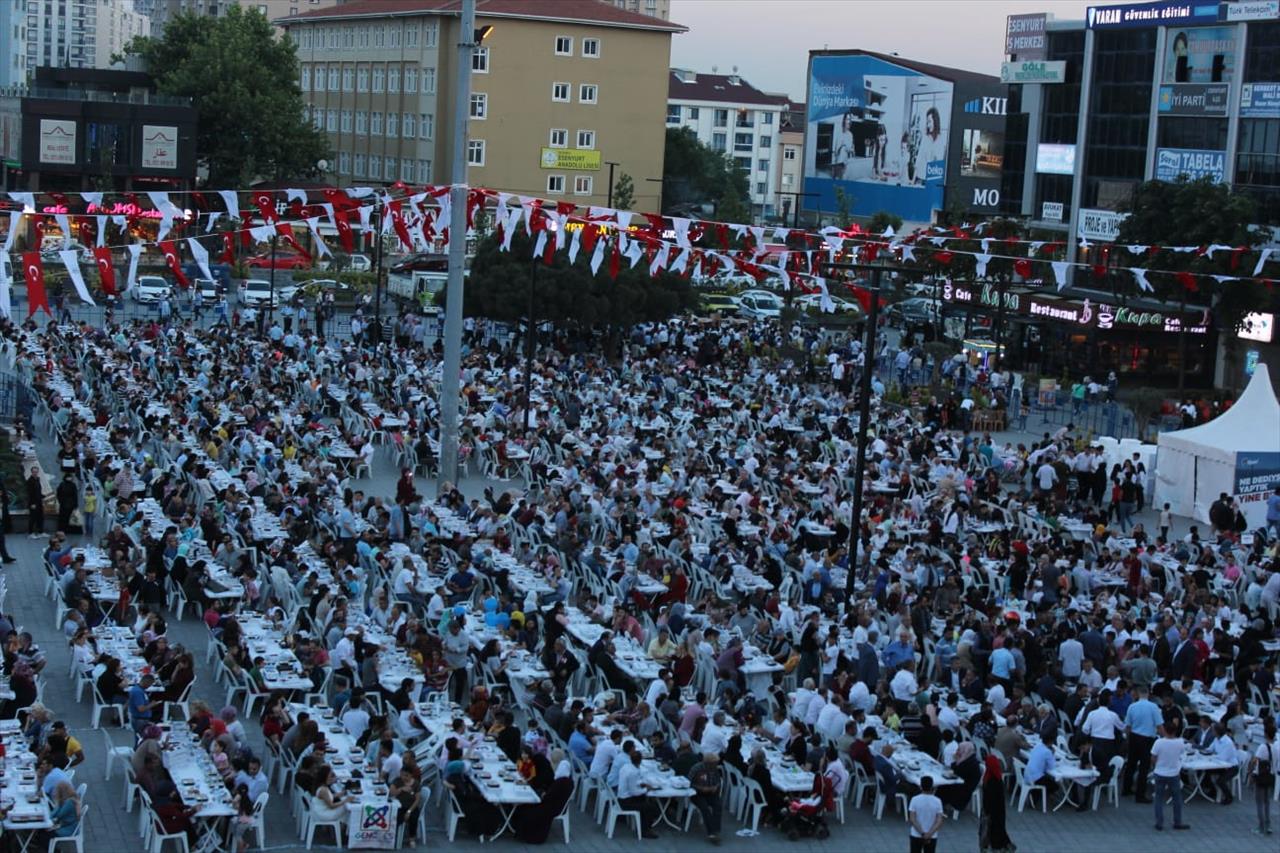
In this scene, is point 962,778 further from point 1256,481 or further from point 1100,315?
point 1100,315

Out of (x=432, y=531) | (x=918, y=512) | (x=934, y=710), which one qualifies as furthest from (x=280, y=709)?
(x=918, y=512)

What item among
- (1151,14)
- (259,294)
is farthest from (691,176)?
(259,294)

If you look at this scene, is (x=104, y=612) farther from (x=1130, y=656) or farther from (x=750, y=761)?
(x=1130, y=656)

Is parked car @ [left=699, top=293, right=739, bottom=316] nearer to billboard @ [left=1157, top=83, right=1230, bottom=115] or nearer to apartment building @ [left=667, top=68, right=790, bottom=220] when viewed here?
billboard @ [left=1157, top=83, right=1230, bottom=115]

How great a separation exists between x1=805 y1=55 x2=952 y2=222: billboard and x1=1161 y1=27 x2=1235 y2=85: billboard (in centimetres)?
3726

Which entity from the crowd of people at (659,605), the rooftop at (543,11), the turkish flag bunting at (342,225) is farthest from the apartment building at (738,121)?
the turkish flag bunting at (342,225)

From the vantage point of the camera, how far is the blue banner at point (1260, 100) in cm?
5147

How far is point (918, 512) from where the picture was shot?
25703 millimetres

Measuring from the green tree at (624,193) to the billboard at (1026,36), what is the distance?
787 inches

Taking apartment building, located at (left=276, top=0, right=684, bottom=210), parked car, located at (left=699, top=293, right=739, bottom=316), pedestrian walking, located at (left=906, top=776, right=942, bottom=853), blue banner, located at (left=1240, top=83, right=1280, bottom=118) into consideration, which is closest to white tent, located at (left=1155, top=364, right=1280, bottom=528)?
pedestrian walking, located at (left=906, top=776, right=942, bottom=853)

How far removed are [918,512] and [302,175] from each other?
70441 mm

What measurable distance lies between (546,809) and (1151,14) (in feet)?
158

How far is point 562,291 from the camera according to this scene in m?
43.1

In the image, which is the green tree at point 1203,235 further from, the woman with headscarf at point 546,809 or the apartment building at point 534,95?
the apartment building at point 534,95
